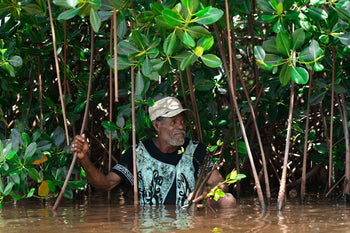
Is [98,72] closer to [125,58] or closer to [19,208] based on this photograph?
[19,208]

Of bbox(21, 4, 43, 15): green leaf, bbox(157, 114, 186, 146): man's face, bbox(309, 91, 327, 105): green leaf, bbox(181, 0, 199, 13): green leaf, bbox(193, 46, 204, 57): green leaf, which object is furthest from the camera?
bbox(157, 114, 186, 146): man's face

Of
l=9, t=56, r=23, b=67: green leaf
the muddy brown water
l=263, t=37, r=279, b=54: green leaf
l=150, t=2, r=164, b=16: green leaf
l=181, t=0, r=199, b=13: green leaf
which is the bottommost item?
the muddy brown water

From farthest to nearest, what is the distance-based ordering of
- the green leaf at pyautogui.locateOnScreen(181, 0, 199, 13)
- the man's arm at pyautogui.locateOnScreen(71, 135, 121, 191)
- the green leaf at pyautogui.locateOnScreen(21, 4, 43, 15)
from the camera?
1. the man's arm at pyautogui.locateOnScreen(71, 135, 121, 191)
2. the green leaf at pyautogui.locateOnScreen(21, 4, 43, 15)
3. the green leaf at pyautogui.locateOnScreen(181, 0, 199, 13)

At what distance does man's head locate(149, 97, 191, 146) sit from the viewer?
138 inches

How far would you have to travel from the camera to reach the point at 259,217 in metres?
2.71

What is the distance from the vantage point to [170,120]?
140 inches

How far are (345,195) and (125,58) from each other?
5.67 ft

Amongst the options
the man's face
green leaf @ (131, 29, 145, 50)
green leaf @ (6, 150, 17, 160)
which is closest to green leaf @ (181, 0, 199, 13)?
green leaf @ (131, 29, 145, 50)

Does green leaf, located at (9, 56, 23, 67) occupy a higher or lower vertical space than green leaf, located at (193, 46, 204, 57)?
higher

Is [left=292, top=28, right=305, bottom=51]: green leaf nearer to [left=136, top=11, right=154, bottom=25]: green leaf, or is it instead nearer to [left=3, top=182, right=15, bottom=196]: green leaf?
[left=136, top=11, right=154, bottom=25]: green leaf

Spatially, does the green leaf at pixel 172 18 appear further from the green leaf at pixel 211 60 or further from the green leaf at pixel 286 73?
the green leaf at pixel 286 73

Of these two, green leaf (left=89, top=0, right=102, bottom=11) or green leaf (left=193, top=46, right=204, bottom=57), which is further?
green leaf (left=193, top=46, right=204, bottom=57)

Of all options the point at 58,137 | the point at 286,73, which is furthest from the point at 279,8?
the point at 58,137

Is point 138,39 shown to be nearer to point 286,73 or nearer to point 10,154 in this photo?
point 286,73
